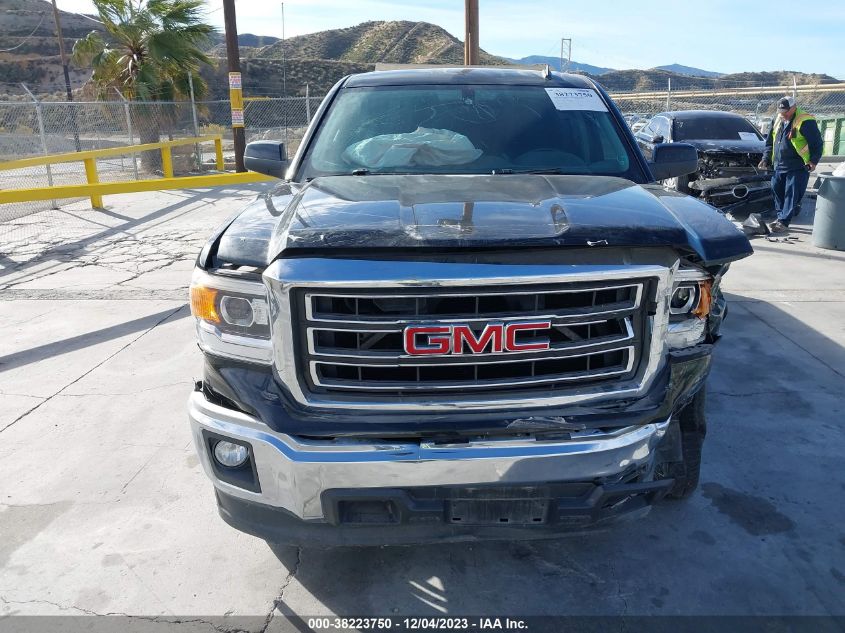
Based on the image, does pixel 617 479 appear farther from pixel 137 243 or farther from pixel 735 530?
pixel 137 243

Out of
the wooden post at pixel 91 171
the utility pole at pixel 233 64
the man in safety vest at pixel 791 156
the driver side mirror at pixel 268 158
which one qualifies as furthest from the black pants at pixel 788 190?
the wooden post at pixel 91 171

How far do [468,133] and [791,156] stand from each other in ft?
25.3

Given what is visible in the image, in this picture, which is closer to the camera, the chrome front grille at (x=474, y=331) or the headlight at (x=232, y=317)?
the chrome front grille at (x=474, y=331)

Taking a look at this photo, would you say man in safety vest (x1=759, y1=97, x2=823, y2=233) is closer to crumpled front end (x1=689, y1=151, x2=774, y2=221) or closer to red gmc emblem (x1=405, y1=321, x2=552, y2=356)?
crumpled front end (x1=689, y1=151, x2=774, y2=221)

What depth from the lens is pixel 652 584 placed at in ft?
8.48

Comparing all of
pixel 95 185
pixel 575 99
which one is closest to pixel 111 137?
pixel 95 185

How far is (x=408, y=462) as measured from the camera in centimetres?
203

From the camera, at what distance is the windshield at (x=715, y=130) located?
1091 centimetres

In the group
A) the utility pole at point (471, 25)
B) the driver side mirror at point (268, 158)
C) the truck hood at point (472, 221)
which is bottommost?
the truck hood at point (472, 221)

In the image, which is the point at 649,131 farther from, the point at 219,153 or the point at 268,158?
the point at 219,153

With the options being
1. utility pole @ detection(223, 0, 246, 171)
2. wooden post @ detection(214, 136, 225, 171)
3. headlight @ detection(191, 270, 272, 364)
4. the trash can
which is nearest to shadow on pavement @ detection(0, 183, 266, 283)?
utility pole @ detection(223, 0, 246, 171)

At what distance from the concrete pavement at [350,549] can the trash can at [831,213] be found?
381cm

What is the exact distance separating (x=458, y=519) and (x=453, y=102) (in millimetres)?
2460

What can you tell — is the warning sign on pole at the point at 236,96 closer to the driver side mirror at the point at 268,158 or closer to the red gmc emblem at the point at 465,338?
the driver side mirror at the point at 268,158
